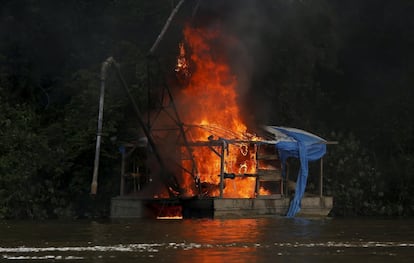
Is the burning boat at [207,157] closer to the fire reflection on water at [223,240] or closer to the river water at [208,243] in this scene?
the fire reflection on water at [223,240]

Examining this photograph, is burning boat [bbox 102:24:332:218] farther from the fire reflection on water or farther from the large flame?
Result: the fire reflection on water

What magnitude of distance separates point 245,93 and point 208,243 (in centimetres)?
1717

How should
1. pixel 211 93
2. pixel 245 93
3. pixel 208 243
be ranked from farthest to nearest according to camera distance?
pixel 245 93 → pixel 211 93 → pixel 208 243

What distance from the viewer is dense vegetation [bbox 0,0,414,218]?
3481 cm

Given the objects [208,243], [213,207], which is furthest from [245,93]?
[208,243]

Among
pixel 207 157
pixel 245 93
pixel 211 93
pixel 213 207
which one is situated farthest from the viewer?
pixel 245 93

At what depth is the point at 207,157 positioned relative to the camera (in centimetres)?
3253

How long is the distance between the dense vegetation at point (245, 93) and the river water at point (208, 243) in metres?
8.56

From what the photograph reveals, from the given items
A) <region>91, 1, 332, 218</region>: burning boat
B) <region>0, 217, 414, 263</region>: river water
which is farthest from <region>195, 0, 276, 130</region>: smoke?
<region>0, 217, 414, 263</region>: river water

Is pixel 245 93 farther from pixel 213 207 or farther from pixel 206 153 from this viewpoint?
pixel 213 207

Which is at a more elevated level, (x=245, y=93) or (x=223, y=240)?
(x=245, y=93)

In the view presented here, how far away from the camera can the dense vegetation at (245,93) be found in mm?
34812

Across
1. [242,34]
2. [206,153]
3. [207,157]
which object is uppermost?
[242,34]

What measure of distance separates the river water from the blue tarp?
5556mm
